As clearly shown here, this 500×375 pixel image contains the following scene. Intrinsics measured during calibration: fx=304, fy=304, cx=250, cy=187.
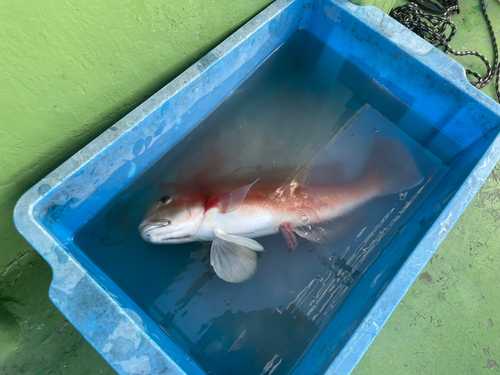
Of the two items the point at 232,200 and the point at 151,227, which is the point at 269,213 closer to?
the point at 232,200

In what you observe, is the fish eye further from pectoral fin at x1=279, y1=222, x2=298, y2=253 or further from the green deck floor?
pectoral fin at x1=279, y1=222, x2=298, y2=253

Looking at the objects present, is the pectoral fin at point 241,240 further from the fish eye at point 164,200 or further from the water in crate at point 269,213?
the fish eye at point 164,200

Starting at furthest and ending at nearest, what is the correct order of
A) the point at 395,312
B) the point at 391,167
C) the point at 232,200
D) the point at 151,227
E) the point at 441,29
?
the point at 441,29
the point at 391,167
the point at 395,312
the point at 232,200
the point at 151,227

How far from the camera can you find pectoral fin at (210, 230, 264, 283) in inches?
62.2

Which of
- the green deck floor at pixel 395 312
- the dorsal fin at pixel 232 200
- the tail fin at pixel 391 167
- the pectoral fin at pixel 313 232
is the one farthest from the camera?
the tail fin at pixel 391 167

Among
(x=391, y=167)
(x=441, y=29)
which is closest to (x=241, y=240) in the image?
(x=391, y=167)

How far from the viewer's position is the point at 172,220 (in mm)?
Result: 1557

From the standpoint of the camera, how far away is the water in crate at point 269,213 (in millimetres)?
1563

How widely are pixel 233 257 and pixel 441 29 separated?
8.46 feet

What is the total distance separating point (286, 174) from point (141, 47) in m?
1.07

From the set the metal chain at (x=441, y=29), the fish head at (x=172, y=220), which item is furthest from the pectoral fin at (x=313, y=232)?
the metal chain at (x=441, y=29)

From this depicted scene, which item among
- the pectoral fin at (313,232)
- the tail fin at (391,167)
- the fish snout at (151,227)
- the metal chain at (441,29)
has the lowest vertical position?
the fish snout at (151,227)

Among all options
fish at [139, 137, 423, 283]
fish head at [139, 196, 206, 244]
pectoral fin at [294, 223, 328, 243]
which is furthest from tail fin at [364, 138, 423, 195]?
fish head at [139, 196, 206, 244]

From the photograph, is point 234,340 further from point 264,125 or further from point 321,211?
point 264,125
